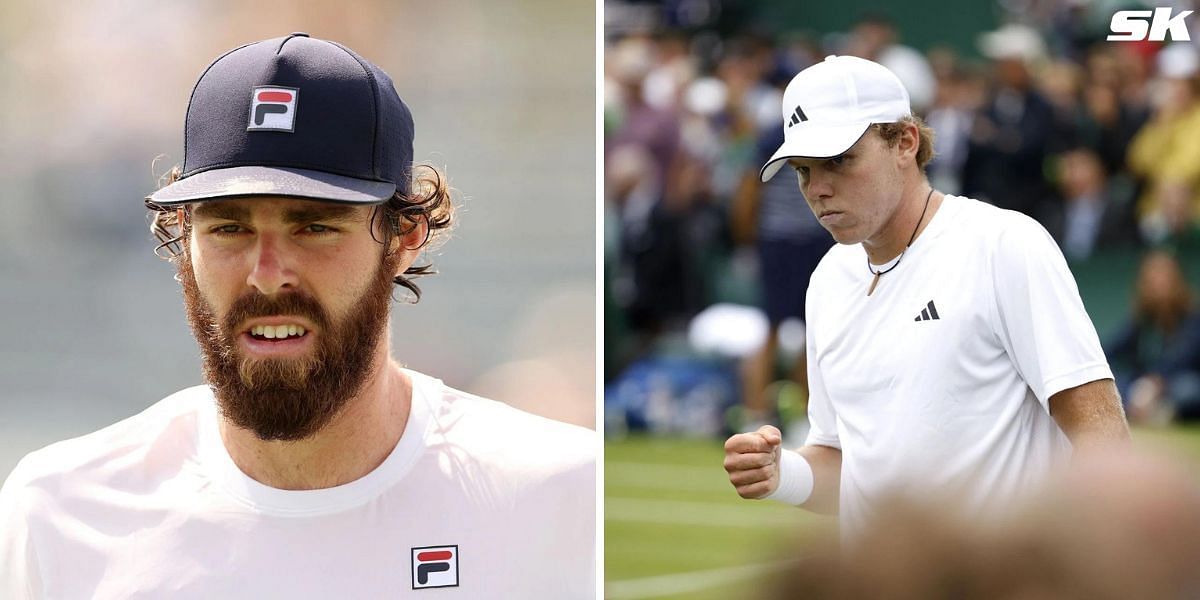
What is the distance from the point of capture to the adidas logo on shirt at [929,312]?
2359mm

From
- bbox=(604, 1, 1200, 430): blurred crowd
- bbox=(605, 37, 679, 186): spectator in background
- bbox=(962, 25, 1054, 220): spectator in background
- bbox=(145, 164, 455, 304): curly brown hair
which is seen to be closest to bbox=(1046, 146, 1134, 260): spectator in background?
bbox=(604, 1, 1200, 430): blurred crowd

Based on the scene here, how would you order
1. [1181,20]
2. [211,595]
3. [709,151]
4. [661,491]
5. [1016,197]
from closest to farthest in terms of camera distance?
[211,595] → [1181,20] → [1016,197] → [661,491] → [709,151]

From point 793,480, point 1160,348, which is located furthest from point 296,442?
point 1160,348

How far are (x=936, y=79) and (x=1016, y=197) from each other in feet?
2.36

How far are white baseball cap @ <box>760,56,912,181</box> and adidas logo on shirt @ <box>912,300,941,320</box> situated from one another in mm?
282

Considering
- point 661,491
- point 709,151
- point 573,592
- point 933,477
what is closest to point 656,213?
point 709,151

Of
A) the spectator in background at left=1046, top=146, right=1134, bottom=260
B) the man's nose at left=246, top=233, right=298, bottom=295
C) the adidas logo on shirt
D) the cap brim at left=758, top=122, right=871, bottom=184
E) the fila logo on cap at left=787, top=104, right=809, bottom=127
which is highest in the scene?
the spectator in background at left=1046, top=146, right=1134, bottom=260

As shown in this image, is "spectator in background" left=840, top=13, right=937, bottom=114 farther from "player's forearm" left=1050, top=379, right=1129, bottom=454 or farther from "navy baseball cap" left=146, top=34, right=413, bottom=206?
"navy baseball cap" left=146, top=34, right=413, bottom=206

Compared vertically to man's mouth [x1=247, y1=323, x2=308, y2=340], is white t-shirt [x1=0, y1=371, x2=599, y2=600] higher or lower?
lower

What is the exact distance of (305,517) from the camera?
2.03m

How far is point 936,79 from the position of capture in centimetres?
681

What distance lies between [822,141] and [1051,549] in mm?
1970

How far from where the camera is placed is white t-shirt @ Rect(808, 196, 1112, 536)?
86.7 inches

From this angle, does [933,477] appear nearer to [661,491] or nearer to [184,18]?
[661,491]
